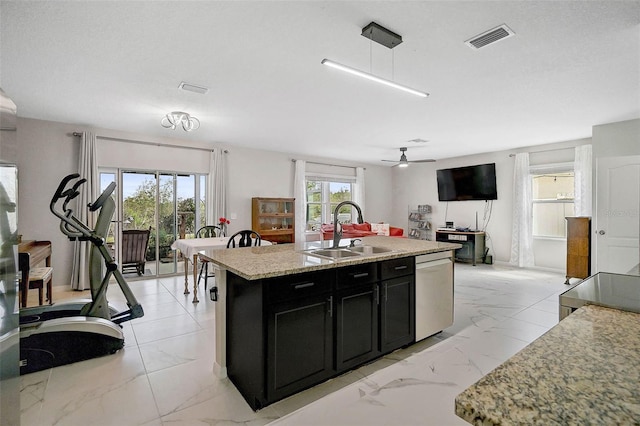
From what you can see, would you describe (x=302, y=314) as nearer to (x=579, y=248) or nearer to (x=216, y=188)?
(x=216, y=188)

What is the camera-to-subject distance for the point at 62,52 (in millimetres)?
2625

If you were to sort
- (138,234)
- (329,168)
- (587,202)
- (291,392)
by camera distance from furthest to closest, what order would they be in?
(329,168) < (587,202) < (138,234) < (291,392)

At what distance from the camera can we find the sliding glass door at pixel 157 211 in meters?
5.34

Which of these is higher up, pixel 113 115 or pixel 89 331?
pixel 113 115

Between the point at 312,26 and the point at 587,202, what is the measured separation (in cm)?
616

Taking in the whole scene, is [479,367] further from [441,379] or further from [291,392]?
[291,392]

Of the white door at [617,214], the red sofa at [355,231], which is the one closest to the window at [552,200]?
the white door at [617,214]

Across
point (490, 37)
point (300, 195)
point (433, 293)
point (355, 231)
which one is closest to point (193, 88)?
point (490, 37)

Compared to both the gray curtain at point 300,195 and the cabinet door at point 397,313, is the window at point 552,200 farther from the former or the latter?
the cabinet door at point 397,313

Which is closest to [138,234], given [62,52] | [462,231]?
[62,52]

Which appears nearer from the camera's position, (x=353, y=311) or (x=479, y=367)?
(x=353, y=311)

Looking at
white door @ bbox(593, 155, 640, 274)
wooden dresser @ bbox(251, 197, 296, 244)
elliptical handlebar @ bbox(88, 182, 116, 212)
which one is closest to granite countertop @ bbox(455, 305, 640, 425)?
elliptical handlebar @ bbox(88, 182, 116, 212)

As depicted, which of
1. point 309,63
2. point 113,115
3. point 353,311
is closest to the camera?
point 353,311

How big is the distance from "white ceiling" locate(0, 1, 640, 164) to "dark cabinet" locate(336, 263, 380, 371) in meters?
1.86
